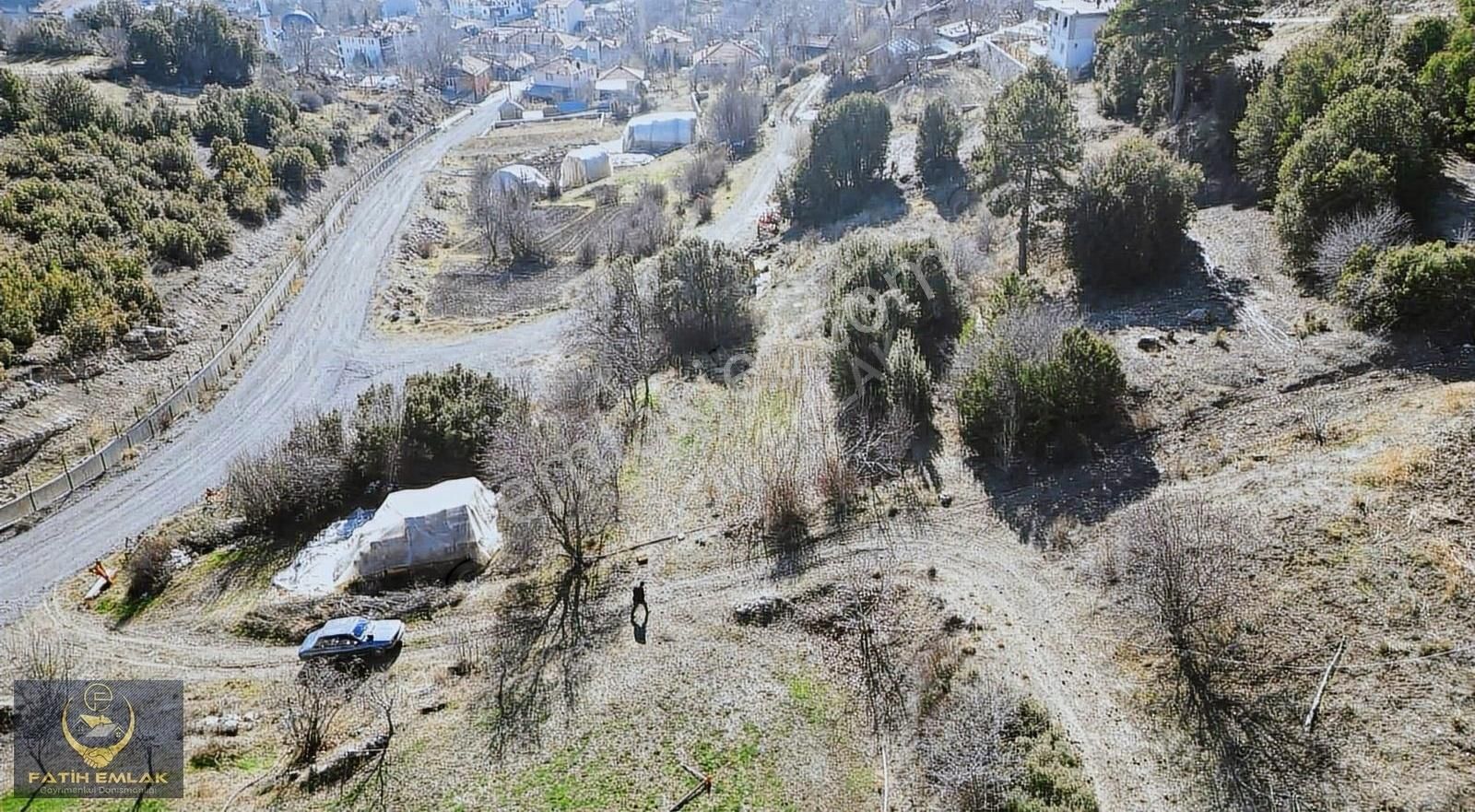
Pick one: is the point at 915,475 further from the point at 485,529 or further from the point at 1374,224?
the point at 1374,224

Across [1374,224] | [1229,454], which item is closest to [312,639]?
[1229,454]

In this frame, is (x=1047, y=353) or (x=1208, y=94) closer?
(x=1047, y=353)

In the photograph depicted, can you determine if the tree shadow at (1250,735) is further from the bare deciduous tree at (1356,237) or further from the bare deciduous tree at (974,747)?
the bare deciduous tree at (1356,237)

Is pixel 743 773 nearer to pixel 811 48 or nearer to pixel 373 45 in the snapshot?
pixel 811 48

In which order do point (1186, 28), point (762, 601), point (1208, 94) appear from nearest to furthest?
point (762, 601) < point (1186, 28) < point (1208, 94)

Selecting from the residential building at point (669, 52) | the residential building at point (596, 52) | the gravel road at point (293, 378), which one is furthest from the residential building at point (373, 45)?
the gravel road at point (293, 378)

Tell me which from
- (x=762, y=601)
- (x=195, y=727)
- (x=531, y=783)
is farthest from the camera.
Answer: (x=762, y=601)

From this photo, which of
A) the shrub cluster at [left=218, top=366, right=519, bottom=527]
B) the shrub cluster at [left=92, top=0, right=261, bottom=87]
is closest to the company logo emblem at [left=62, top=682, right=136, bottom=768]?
the shrub cluster at [left=218, top=366, right=519, bottom=527]
